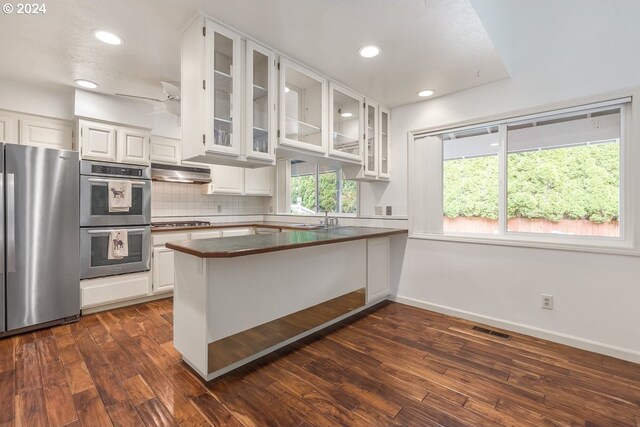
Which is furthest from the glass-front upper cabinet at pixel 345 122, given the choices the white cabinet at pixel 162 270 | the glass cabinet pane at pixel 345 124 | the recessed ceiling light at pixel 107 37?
the white cabinet at pixel 162 270

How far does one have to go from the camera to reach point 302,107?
2697 mm

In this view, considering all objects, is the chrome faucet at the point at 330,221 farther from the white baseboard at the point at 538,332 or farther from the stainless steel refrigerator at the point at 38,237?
the stainless steel refrigerator at the point at 38,237

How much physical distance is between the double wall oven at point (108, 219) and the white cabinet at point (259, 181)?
148cm

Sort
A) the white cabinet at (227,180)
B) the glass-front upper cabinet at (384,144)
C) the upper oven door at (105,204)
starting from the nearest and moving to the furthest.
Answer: the upper oven door at (105,204) < the glass-front upper cabinet at (384,144) < the white cabinet at (227,180)

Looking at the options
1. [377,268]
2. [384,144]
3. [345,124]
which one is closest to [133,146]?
[345,124]

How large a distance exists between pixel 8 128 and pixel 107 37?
1842 millimetres

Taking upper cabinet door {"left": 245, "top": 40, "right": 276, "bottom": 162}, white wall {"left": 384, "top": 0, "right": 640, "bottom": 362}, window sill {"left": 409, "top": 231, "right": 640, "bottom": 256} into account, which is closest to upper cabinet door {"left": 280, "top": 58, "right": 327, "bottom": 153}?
upper cabinet door {"left": 245, "top": 40, "right": 276, "bottom": 162}

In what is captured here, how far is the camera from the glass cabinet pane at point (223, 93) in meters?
2.04

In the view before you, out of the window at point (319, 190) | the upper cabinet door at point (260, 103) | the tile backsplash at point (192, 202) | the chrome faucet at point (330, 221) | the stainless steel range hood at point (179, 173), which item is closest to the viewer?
the upper cabinet door at point (260, 103)

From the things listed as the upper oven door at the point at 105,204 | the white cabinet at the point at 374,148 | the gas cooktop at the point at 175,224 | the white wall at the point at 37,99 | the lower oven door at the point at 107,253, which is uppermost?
the white wall at the point at 37,99

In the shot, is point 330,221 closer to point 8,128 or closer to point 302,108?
point 302,108

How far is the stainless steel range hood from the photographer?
3666 millimetres

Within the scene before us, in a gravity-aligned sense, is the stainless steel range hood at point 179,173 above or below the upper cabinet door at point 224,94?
below

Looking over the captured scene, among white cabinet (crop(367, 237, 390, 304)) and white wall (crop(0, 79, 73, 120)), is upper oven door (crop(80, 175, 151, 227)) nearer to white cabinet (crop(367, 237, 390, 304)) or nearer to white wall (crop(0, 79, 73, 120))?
white wall (crop(0, 79, 73, 120))
